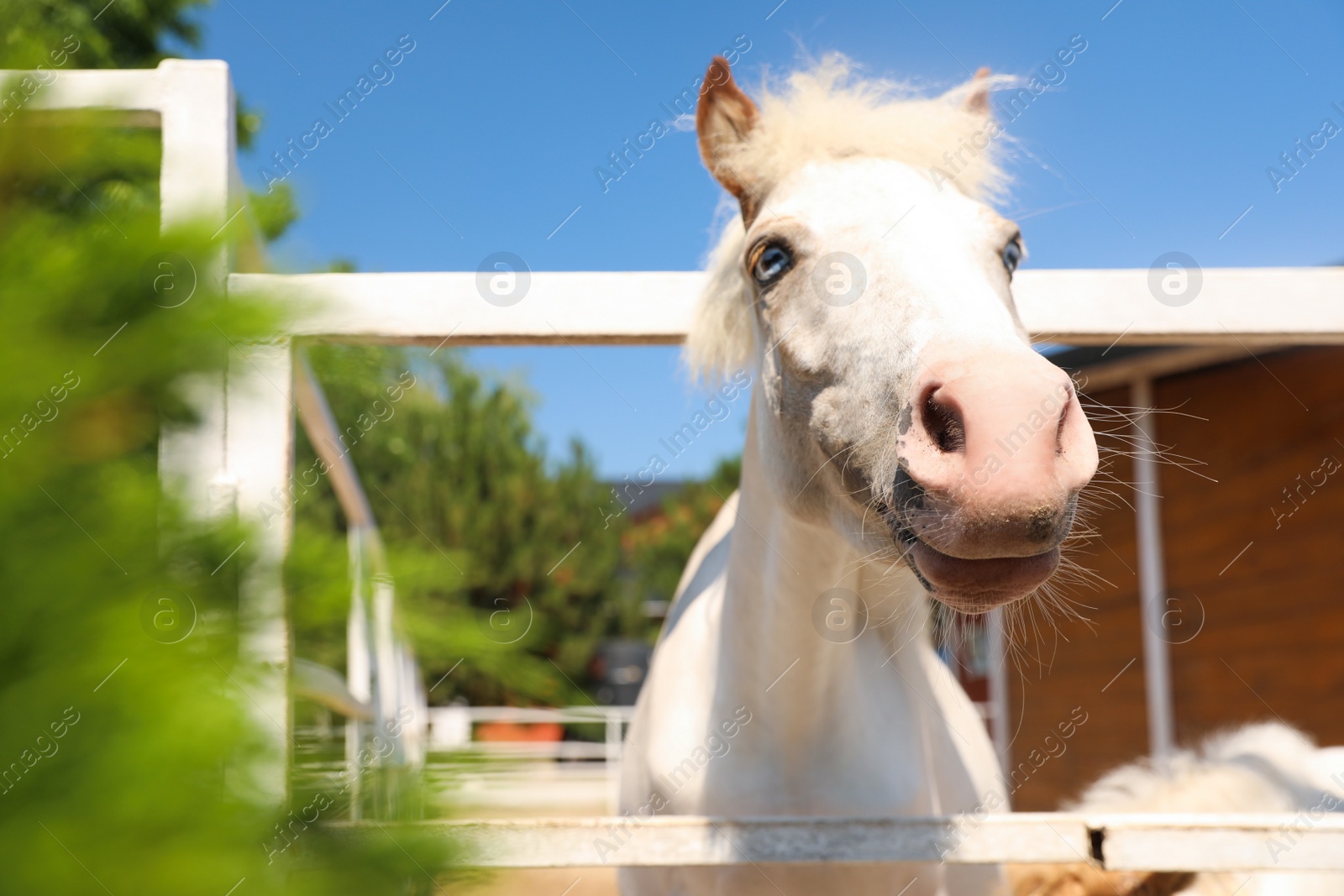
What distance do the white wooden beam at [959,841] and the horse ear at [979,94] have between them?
56.8 inches

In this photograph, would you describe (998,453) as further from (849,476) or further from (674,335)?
(674,335)

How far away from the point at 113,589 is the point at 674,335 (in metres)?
1.57

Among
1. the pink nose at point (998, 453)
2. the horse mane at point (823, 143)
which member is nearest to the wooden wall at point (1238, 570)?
the horse mane at point (823, 143)

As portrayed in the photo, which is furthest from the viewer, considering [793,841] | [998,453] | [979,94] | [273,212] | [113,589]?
[979,94]

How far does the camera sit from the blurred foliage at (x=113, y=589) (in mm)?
306

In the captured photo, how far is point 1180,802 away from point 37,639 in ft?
6.59

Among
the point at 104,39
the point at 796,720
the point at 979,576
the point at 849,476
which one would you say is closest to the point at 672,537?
the point at 104,39

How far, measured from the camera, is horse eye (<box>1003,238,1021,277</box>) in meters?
1.67

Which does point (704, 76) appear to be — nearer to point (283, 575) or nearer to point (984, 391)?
point (984, 391)

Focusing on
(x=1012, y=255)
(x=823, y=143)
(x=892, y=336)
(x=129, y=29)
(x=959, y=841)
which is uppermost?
(x=129, y=29)

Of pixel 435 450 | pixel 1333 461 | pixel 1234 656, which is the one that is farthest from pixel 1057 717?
pixel 435 450

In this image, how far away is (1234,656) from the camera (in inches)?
189

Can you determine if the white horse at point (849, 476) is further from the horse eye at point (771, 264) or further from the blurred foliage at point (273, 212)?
the blurred foliage at point (273, 212)

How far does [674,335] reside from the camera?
187 cm
